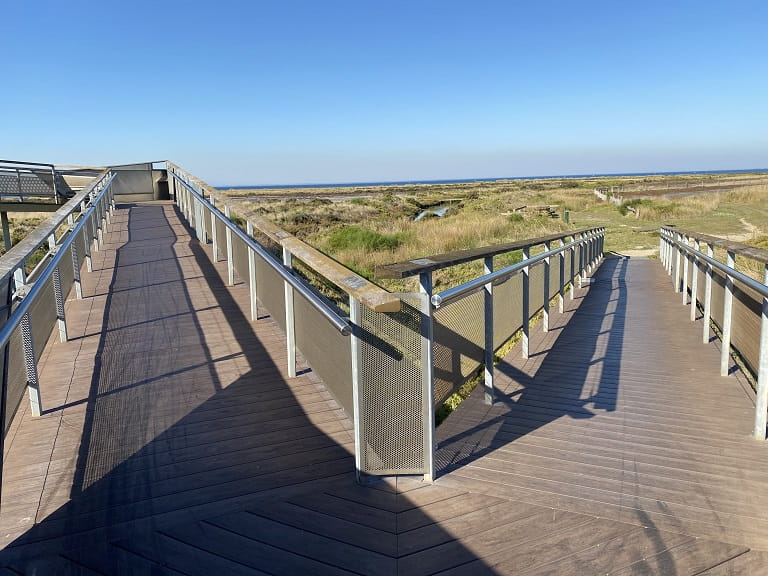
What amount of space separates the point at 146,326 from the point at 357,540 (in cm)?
396

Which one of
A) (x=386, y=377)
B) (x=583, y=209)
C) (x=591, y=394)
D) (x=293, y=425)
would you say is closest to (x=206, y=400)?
(x=293, y=425)

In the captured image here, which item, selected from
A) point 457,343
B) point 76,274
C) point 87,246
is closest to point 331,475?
point 457,343

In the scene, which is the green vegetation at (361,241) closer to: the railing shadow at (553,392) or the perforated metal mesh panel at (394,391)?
the railing shadow at (553,392)

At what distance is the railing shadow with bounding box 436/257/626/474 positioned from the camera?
13.3 ft

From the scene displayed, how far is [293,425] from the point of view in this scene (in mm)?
3949

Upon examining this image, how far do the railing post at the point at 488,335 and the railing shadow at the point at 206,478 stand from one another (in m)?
1.27

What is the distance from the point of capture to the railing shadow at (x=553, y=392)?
4051 mm

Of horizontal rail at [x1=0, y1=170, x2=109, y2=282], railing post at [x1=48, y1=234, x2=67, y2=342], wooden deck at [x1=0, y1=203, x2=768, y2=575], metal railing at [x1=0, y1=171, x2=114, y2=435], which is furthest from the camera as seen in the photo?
railing post at [x1=48, y1=234, x2=67, y2=342]

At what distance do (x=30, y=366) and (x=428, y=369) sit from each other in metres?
2.47

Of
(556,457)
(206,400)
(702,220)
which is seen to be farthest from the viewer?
(702,220)

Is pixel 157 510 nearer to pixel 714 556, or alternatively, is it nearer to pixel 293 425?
pixel 293 425

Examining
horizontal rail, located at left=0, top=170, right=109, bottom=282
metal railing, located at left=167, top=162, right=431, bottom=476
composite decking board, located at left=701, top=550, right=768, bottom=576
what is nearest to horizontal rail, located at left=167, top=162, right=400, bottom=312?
metal railing, located at left=167, top=162, right=431, bottom=476

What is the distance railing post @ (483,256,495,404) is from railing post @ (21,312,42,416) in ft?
10.1

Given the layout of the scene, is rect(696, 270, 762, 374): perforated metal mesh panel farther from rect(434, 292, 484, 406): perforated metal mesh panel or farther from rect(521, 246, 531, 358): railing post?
rect(434, 292, 484, 406): perforated metal mesh panel
